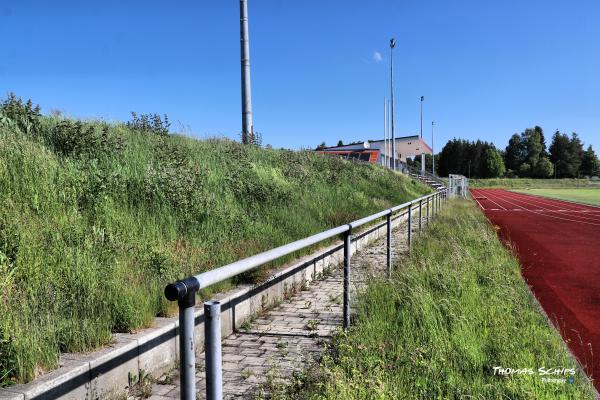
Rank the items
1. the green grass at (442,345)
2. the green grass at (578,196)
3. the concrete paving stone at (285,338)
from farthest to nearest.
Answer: the green grass at (578,196) < the concrete paving stone at (285,338) < the green grass at (442,345)

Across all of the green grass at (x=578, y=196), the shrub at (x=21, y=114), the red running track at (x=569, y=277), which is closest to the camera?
the red running track at (x=569, y=277)

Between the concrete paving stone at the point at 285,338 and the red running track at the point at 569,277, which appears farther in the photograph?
the red running track at the point at 569,277

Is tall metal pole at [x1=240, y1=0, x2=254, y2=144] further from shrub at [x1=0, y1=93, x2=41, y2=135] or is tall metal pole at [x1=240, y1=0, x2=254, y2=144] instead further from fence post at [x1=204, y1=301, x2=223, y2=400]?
fence post at [x1=204, y1=301, x2=223, y2=400]

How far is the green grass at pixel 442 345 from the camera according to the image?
348 cm

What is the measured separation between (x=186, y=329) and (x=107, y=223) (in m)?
4.04

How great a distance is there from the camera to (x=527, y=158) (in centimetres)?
15050

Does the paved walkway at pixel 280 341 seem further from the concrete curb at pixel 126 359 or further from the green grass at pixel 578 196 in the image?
the green grass at pixel 578 196

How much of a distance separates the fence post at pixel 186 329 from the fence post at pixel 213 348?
11 centimetres

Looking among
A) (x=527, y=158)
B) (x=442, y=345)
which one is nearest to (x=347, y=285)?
(x=442, y=345)

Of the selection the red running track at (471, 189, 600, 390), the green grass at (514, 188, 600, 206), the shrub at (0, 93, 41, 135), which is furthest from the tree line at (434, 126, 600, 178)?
the shrub at (0, 93, 41, 135)

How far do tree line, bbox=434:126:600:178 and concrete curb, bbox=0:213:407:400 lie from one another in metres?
146

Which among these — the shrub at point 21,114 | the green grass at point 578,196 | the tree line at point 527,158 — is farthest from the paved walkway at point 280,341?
the tree line at point 527,158

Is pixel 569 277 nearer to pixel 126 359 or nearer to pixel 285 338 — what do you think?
pixel 285 338

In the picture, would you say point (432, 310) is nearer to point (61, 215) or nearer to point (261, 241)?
point (261, 241)
